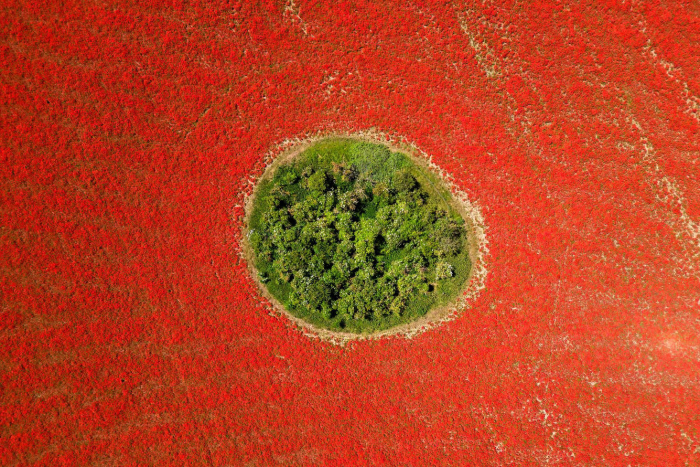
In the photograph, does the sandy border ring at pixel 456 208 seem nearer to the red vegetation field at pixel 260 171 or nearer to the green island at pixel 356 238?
the green island at pixel 356 238

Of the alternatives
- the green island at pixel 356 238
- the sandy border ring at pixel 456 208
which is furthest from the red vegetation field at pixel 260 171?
the green island at pixel 356 238

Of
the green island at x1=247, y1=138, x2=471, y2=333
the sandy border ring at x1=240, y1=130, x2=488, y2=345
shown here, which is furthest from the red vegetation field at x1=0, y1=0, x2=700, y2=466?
the green island at x1=247, y1=138, x2=471, y2=333

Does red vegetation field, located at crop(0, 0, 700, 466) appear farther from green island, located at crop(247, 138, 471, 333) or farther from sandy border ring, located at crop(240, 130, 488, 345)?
green island, located at crop(247, 138, 471, 333)

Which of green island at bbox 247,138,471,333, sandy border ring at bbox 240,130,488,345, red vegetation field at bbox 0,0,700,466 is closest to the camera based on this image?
red vegetation field at bbox 0,0,700,466

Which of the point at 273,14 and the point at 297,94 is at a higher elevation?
the point at 273,14

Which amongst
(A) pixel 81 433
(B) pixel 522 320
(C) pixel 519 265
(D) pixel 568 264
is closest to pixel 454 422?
(B) pixel 522 320

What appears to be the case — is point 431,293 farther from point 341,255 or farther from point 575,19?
point 575,19
